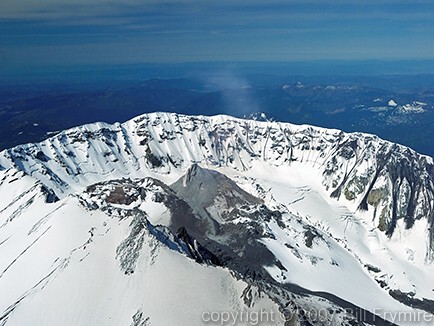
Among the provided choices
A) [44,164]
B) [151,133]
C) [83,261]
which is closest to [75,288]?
[83,261]

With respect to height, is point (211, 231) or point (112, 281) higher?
point (112, 281)

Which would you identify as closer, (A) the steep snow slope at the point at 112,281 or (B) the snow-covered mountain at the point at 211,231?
(A) the steep snow slope at the point at 112,281

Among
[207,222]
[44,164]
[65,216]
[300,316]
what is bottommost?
[44,164]

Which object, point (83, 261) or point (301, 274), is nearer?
point (83, 261)

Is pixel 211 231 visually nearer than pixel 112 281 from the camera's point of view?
No

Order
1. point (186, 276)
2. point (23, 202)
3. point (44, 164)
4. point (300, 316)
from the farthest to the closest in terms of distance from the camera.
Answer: point (44, 164)
point (23, 202)
point (186, 276)
point (300, 316)

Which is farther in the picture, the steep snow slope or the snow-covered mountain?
the snow-covered mountain

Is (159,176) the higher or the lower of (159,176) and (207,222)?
the lower

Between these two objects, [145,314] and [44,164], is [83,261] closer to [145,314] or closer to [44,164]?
[145,314]
